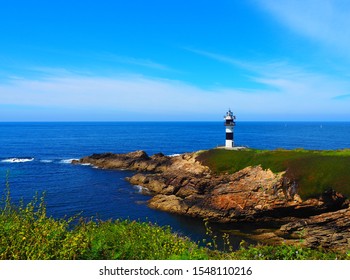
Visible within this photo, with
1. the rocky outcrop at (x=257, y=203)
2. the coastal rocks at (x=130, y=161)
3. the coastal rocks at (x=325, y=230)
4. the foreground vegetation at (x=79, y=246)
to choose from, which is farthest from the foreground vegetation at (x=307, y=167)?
the foreground vegetation at (x=79, y=246)

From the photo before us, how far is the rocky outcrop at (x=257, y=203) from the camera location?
97.3ft

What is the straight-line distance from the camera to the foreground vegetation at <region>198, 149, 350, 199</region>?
32969 millimetres

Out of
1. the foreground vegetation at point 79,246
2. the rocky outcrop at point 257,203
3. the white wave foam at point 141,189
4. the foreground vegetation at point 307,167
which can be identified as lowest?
the white wave foam at point 141,189

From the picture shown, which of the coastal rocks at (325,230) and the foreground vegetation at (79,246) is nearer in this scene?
the foreground vegetation at (79,246)

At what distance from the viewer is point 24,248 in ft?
22.1

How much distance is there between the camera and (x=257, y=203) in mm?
35125

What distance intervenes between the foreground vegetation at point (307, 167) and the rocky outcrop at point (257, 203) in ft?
3.02

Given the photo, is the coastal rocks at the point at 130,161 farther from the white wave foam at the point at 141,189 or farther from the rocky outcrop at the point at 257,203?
the rocky outcrop at the point at 257,203

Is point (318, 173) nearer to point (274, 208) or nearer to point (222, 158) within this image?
point (274, 208)

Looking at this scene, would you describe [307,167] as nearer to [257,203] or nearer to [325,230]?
[257,203]

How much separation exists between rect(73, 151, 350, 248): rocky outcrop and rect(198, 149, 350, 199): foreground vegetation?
92cm

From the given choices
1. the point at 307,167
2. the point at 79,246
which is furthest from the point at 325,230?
the point at 79,246

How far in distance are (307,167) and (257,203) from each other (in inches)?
308
